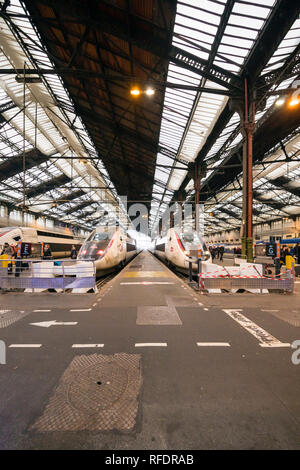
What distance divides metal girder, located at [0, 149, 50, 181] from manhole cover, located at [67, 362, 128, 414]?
24679 millimetres

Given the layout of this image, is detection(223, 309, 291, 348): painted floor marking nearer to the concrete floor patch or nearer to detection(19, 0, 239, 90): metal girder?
the concrete floor patch

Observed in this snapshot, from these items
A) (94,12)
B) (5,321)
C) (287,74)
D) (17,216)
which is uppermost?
(94,12)

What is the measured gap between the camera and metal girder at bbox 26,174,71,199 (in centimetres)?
3003

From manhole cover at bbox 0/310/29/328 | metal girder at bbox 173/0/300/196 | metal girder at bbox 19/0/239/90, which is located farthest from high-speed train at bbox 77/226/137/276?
metal girder at bbox 173/0/300/196

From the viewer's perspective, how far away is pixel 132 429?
1.96 metres

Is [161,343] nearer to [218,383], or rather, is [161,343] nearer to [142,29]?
[218,383]

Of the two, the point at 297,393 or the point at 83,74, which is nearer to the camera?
the point at 297,393

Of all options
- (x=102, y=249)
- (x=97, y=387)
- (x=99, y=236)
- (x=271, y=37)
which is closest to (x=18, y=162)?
(x=99, y=236)

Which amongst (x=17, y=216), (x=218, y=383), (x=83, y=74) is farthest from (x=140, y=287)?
(x=17, y=216)

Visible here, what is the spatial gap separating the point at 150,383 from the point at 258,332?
265cm

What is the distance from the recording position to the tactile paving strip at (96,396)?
6.70 ft

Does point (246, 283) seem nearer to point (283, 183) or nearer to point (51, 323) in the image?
point (51, 323)

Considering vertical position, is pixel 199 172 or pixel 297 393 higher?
pixel 199 172
